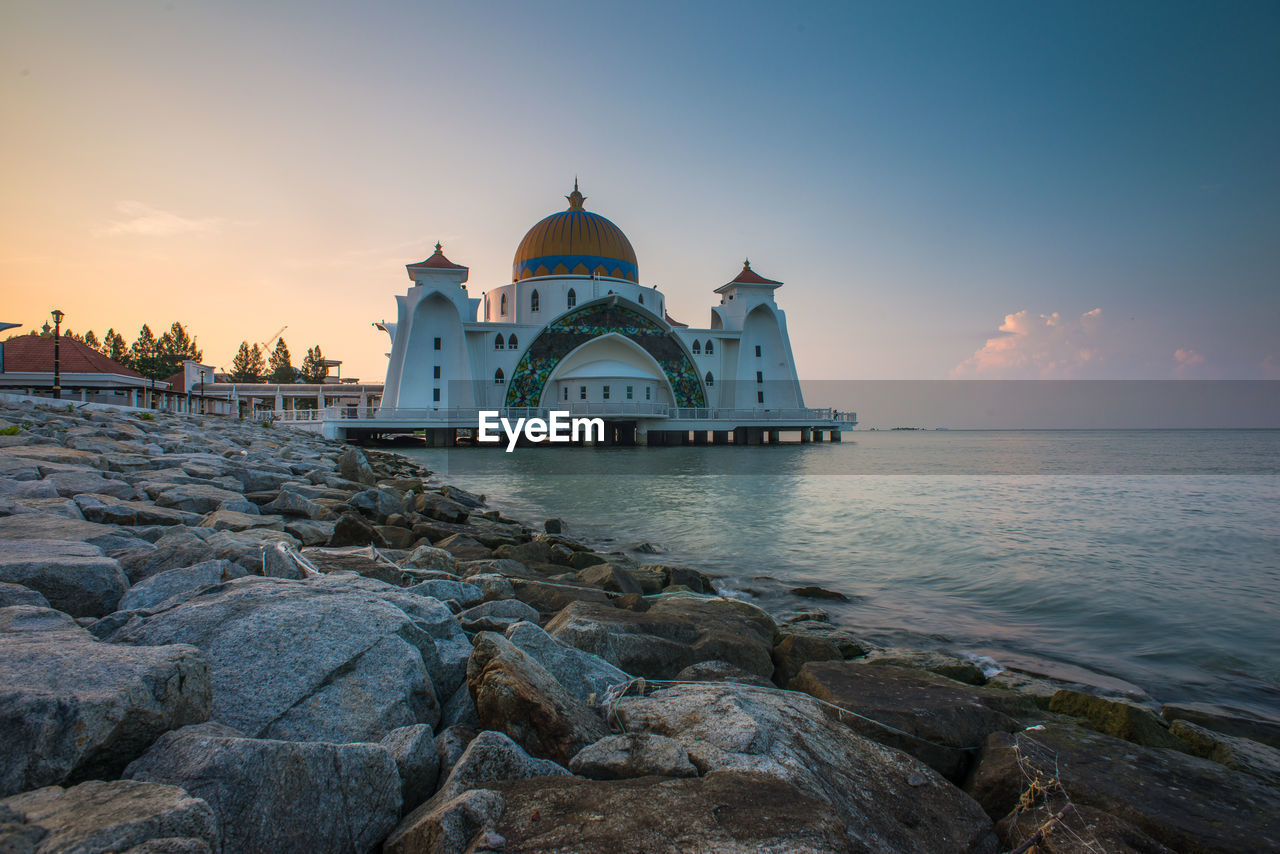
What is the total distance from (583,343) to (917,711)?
133 ft

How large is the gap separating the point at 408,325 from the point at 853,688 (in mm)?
40111

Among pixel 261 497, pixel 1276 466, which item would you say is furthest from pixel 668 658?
pixel 1276 466

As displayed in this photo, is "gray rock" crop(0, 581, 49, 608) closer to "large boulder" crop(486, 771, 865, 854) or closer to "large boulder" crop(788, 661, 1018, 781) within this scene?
"large boulder" crop(486, 771, 865, 854)

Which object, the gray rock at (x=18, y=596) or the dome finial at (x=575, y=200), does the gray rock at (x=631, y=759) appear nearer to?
the gray rock at (x=18, y=596)

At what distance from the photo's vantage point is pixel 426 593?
13.6ft

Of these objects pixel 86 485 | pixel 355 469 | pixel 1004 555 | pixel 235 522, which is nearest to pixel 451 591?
pixel 235 522

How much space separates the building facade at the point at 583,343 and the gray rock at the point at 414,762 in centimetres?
3637

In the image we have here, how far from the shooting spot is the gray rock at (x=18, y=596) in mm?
2652

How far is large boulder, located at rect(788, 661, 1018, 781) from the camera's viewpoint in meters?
3.09

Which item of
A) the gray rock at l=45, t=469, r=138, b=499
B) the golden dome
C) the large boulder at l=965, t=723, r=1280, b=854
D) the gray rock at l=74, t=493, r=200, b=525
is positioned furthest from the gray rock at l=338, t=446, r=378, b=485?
the golden dome

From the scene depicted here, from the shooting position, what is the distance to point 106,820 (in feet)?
4.60

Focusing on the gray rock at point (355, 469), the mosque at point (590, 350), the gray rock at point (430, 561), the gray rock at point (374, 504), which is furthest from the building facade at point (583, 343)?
the gray rock at point (430, 561)

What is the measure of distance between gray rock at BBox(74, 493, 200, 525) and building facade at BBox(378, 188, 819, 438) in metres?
32.6

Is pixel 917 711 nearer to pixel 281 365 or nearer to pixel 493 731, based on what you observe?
pixel 493 731
